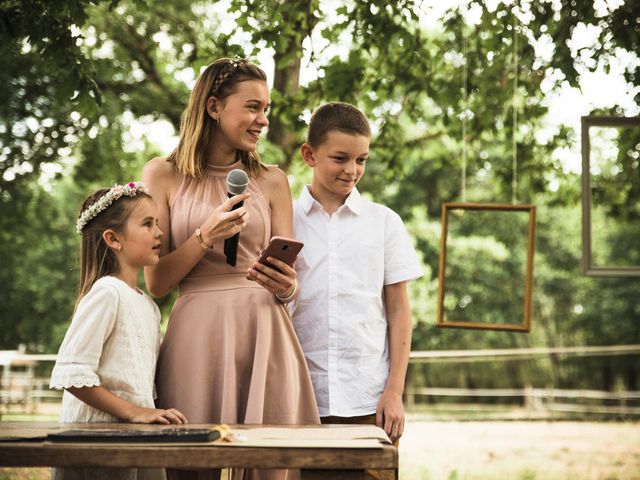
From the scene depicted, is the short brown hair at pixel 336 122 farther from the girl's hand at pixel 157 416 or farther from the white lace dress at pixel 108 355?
the girl's hand at pixel 157 416

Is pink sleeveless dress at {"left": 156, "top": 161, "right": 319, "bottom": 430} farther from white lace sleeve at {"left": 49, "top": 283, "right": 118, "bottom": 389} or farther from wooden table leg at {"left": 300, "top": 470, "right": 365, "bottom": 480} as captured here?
wooden table leg at {"left": 300, "top": 470, "right": 365, "bottom": 480}

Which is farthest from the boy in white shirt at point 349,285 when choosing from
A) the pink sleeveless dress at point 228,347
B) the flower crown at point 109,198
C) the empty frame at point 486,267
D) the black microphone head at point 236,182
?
the empty frame at point 486,267

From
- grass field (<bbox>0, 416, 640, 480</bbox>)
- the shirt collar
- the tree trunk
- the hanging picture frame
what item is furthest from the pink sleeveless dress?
grass field (<bbox>0, 416, 640, 480</bbox>)

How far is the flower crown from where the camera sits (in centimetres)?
276

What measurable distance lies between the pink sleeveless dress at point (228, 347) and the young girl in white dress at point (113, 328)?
0.08 metres

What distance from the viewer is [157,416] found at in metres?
2.40

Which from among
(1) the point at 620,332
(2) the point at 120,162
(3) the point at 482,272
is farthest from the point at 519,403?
(2) the point at 120,162

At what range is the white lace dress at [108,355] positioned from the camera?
2445 millimetres

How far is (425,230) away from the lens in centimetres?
1839

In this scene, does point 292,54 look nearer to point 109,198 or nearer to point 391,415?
point 109,198

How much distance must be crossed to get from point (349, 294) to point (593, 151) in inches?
125

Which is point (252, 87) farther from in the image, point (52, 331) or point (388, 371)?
point (52, 331)

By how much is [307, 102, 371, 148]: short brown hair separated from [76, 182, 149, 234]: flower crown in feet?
2.35

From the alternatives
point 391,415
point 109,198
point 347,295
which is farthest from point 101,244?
point 391,415
